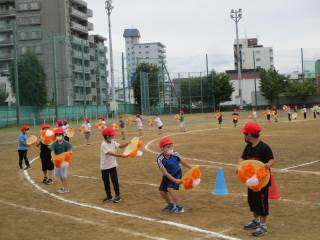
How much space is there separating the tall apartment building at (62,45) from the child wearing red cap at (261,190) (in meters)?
50.1

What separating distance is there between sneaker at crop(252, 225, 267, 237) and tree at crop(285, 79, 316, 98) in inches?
3376

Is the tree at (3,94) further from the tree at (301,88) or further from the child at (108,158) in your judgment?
the child at (108,158)

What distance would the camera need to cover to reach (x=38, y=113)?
181ft

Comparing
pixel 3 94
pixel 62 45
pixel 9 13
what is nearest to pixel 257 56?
pixel 9 13

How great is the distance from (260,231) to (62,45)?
5906 cm

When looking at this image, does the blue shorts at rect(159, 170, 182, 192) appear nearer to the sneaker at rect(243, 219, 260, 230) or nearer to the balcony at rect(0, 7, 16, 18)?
the sneaker at rect(243, 219, 260, 230)

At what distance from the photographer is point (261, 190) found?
7891 mm

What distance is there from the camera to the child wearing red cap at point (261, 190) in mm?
7895

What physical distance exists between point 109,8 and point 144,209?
2392 inches

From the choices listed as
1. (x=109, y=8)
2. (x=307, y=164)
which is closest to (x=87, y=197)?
(x=307, y=164)

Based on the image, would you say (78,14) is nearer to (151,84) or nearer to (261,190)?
(151,84)

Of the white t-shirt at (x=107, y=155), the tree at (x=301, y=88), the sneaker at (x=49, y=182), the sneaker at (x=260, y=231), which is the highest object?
the tree at (x=301, y=88)

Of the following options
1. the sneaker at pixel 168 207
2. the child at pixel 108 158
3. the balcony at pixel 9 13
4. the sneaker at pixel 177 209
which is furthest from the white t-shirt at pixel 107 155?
the balcony at pixel 9 13

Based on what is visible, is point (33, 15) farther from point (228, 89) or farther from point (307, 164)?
point (307, 164)
